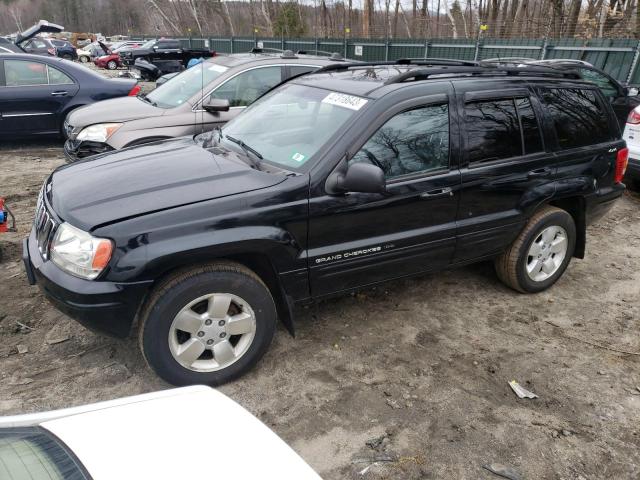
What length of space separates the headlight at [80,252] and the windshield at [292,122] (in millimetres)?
1197

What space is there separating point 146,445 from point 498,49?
661 inches

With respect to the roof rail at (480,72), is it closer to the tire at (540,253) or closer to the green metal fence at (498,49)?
the tire at (540,253)

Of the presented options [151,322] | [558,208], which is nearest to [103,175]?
[151,322]

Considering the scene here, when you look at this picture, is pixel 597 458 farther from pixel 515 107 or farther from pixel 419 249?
pixel 515 107

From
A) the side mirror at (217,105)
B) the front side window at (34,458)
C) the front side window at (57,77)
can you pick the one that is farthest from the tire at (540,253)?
the front side window at (57,77)

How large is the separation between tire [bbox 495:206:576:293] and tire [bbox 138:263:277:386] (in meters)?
2.18

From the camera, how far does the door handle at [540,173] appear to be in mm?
3828

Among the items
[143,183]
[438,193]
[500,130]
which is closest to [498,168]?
[500,130]

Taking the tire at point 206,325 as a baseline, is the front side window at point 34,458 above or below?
above

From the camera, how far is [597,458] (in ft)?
8.74

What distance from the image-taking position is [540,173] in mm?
3875

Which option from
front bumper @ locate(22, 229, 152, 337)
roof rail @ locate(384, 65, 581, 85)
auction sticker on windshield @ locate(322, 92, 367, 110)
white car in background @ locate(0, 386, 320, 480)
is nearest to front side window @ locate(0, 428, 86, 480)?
white car in background @ locate(0, 386, 320, 480)

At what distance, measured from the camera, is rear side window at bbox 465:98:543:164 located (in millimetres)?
3548

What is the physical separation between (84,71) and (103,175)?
6.41m
